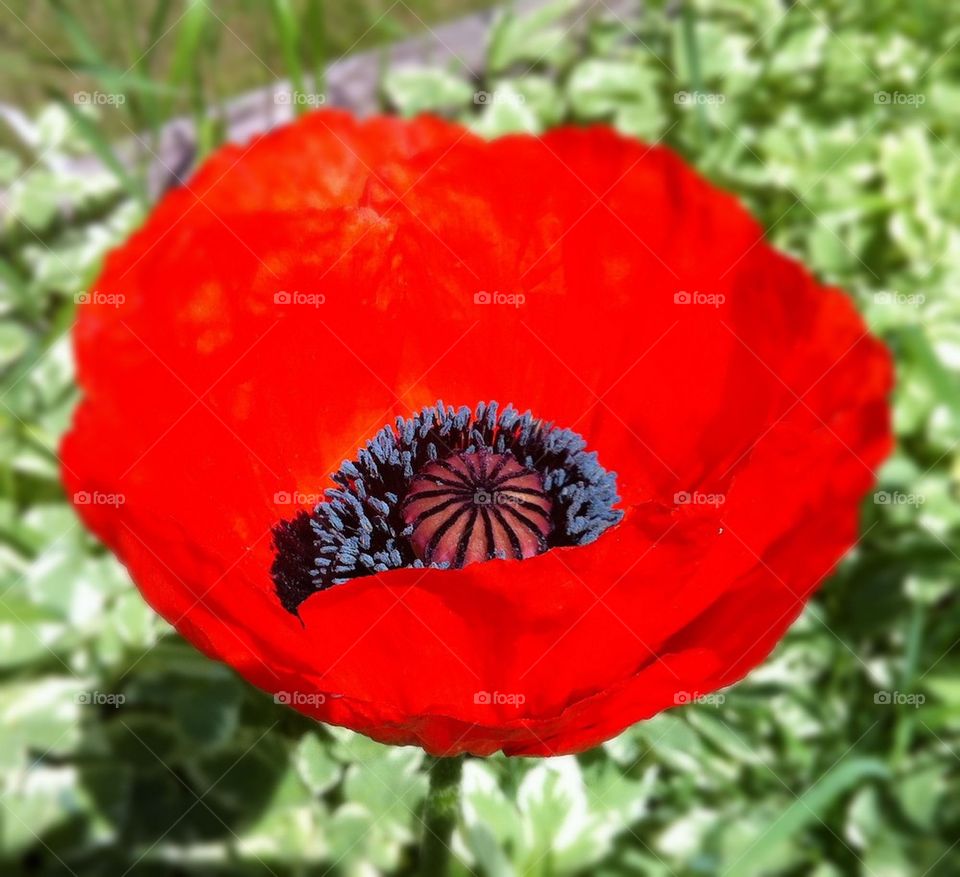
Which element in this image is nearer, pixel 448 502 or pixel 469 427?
pixel 448 502

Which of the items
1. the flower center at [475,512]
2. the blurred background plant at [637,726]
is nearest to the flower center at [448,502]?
the flower center at [475,512]

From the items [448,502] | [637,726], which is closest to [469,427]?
[448,502]

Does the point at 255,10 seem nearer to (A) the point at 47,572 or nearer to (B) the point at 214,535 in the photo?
(A) the point at 47,572

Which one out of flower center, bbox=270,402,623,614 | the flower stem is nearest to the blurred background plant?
the flower stem

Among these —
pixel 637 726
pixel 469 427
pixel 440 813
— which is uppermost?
pixel 469 427

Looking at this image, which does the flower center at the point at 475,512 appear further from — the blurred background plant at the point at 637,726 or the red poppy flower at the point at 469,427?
the blurred background plant at the point at 637,726

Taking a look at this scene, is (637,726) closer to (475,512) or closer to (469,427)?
(475,512)
